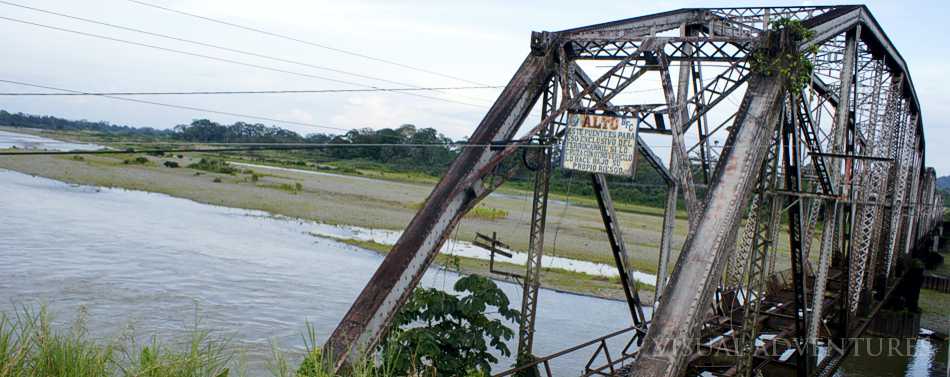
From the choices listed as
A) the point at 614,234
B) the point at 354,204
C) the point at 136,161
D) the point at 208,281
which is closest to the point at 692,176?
the point at 614,234

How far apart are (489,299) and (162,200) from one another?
36.9 meters

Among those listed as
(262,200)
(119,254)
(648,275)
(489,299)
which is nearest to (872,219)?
(489,299)

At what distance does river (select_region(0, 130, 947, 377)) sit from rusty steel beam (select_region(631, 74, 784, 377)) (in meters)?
7.77

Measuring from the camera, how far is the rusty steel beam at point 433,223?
827cm

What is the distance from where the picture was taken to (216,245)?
29875 mm

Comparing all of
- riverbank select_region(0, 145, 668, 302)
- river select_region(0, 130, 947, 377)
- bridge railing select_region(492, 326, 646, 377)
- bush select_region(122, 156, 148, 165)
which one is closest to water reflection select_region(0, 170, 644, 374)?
river select_region(0, 130, 947, 377)

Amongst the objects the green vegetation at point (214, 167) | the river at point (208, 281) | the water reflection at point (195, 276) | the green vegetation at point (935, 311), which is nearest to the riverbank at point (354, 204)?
the green vegetation at point (214, 167)

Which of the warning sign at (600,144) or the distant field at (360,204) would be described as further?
the distant field at (360,204)

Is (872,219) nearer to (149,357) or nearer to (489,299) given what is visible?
(489,299)

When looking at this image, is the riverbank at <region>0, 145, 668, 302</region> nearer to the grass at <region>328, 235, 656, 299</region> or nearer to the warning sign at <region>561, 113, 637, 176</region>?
the grass at <region>328, 235, 656, 299</region>

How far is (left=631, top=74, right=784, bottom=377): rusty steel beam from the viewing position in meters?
7.43

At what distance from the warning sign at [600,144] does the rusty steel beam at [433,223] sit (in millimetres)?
721

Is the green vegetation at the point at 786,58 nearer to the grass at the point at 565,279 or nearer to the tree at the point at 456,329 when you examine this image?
the tree at the point at 456,329

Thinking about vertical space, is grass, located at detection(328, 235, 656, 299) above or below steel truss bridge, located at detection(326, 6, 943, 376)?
below
